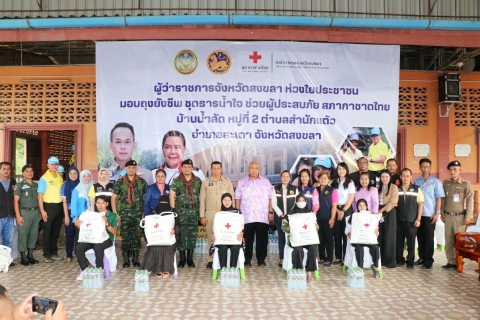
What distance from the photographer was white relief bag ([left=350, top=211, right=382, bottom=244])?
5043 millimetres

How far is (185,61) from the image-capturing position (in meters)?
6.41

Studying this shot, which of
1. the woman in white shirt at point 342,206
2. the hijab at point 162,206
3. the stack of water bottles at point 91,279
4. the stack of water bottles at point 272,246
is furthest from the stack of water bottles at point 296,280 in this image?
the stack of water bottles at point 91,279

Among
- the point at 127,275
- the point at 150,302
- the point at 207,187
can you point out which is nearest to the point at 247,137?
the point at 207,187

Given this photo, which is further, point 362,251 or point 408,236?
point 408,236

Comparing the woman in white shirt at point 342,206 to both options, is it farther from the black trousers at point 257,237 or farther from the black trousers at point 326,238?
the black trousers at point 257,237

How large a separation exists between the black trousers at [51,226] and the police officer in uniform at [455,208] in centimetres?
525

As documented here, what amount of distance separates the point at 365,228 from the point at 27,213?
14.5 ft

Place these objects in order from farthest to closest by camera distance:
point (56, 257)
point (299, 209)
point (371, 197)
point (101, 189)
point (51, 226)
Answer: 1. point (56, 257)
2. point (51, 226)
3. point (101, 189)
4. point (371, 197)
5. point (299, 209)

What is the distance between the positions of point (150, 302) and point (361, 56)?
4.72 m

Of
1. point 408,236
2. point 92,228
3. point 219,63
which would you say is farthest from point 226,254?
point 219,63

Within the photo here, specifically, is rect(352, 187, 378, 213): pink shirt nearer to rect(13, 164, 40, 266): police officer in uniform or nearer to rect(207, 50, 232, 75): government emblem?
rect(207, 50, 232, 75): government emblem

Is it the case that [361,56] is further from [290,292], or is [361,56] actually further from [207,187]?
[290,292]

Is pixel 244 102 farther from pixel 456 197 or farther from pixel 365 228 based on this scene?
pixel 456 197

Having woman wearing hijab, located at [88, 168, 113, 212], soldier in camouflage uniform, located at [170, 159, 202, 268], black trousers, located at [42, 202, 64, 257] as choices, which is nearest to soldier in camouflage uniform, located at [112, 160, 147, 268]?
woman wearing hijab, located at [88, 168, 113, 212]
